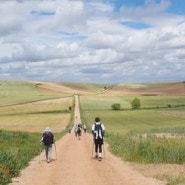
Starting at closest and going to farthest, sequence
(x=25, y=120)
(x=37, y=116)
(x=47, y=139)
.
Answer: (x=47, y=139)
(x=25, y=120)
(x=37, y=116)

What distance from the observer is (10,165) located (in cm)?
2438

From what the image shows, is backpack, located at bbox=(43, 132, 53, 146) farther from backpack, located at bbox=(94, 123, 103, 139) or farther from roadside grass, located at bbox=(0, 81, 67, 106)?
roadside grass, located at bbox=(0, 81, 67, 106)

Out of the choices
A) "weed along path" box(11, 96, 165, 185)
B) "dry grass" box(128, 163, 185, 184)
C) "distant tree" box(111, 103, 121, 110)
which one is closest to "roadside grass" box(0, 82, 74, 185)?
"weed along path" box(11, 96, 165, 185)

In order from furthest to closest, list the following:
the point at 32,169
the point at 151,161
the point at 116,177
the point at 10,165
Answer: the point at 151,161
the point at 32,169
the point at 10,165
the point at 116,177

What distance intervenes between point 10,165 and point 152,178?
23.7 feet

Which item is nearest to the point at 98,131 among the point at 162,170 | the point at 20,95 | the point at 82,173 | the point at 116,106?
the point at 162,170

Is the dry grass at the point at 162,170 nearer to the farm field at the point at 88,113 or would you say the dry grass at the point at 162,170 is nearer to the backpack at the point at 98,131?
the backpack at the point at 98,131

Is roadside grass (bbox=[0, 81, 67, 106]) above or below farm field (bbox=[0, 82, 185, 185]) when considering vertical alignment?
above

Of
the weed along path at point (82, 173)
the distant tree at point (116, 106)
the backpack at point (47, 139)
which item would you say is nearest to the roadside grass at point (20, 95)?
the distant tree at point (116, 106)

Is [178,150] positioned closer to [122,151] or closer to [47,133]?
[122,151]

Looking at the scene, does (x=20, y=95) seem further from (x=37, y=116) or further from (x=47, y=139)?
(x=47, y=139)

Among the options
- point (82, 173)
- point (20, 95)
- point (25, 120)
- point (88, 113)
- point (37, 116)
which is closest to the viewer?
point (82, 173)

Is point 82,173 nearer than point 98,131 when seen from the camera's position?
Yes

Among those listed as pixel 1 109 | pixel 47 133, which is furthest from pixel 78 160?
pixel 1 109
